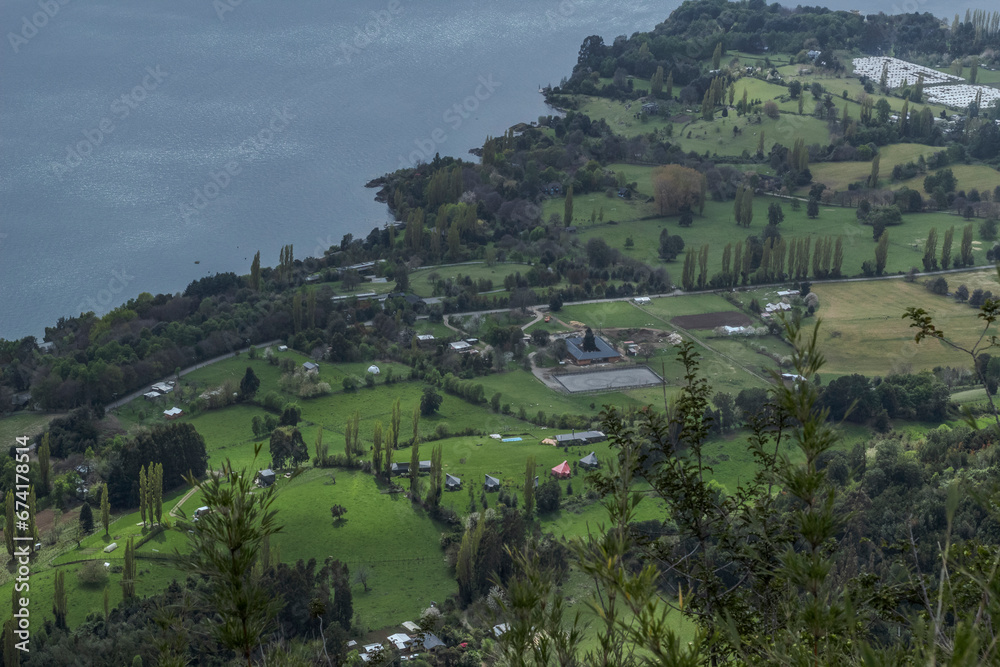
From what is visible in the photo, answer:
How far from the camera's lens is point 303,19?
345 ft

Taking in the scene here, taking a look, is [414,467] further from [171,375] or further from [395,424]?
[171,375]

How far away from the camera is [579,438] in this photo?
1563 inches

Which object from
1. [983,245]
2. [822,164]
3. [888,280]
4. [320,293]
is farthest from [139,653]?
[822,164]

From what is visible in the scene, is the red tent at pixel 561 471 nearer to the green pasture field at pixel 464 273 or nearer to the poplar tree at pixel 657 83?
the green pasture field at pixel 464 273

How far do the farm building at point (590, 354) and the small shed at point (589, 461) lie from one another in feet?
31.6

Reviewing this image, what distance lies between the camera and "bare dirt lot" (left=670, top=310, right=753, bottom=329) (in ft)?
169

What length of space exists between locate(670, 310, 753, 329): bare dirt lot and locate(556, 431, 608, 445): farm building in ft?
42.9

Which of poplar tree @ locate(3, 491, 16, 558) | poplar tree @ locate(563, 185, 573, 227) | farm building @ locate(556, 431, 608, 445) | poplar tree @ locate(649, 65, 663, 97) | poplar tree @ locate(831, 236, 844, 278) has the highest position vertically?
poplar tree @ locate(649, 65, 663, 97)

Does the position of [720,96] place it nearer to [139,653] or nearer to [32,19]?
[32,19]

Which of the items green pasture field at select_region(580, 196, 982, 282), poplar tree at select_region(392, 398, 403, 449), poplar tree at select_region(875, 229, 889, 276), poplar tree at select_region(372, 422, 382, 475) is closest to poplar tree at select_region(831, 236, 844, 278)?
green pasture field at select_region(580, 196, 982, 282)

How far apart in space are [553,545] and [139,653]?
1211cm

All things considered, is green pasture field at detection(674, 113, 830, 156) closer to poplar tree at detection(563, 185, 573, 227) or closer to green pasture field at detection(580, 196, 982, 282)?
green pasture field at detection(580, 196, 982, 282)

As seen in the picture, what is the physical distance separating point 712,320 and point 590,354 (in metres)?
8.06

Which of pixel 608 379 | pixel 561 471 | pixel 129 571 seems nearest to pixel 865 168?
pixel 608 379
